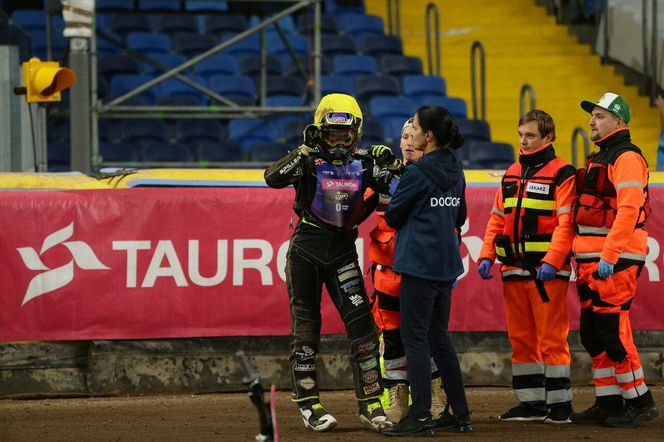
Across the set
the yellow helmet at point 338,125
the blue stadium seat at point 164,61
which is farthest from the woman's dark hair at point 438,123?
the blue stadium seat at point 164,61

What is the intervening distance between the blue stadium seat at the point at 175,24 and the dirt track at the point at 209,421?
10052 mm

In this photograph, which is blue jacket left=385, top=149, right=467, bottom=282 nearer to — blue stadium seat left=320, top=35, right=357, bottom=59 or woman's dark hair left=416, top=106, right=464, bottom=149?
woman's dark hair left=416, top=106, right=464, bottom=149

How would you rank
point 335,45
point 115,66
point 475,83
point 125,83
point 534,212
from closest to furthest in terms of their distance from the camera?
point 534,212, point 125,83, point 115,66, point 475,83, point 335,45

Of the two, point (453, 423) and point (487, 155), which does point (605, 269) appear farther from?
point (487, 155)

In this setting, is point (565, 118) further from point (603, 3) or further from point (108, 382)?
point (108, 382)

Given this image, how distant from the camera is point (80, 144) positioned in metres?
13.4

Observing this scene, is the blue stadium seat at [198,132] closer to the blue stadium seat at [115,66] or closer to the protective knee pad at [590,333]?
the blue stadium seat at [115,66]

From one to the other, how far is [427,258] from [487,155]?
30.4 ft

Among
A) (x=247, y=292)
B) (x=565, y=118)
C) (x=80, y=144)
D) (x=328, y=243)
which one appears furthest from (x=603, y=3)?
(x=328, y=243)

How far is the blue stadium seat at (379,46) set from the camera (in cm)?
2028

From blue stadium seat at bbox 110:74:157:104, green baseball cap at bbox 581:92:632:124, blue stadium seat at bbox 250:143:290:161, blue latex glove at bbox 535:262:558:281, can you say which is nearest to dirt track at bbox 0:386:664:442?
blue latex glove at bbox 535:262:558:281

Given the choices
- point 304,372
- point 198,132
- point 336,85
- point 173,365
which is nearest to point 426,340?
point 304,372

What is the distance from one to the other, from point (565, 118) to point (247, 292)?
33.4 feet

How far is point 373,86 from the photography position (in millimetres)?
18766
